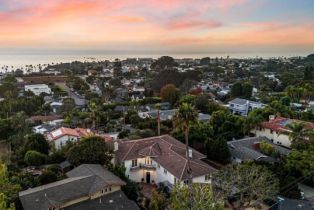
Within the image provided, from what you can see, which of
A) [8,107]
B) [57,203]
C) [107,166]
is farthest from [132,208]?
[8,107]

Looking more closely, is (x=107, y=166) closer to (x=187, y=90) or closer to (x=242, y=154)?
(x=242, y=154)

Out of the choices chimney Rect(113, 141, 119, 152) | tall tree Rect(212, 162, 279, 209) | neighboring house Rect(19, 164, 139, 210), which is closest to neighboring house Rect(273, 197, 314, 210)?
tall tree Rect(212, 162, 279, 209)

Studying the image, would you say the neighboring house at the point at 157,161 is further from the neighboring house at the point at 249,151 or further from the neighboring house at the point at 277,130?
the neighboring house at the point at 277,130

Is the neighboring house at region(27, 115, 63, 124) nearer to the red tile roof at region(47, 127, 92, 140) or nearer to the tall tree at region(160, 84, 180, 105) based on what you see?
the red tile roof at region(47, 127, 92, 140)

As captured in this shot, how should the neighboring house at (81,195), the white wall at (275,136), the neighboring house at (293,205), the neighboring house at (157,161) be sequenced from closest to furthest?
the neighboring house at (81,195) < the neighboring house at (293,205) < the neighboring house at (157,161) < the white wall at (275,136)

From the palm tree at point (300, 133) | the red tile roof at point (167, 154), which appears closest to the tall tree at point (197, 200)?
the red tile roof at point (167, 154)

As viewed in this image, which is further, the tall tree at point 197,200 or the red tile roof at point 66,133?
the red tile roof at point 66,133

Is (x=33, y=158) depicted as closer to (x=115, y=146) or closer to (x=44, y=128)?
(x=115, y=146)
